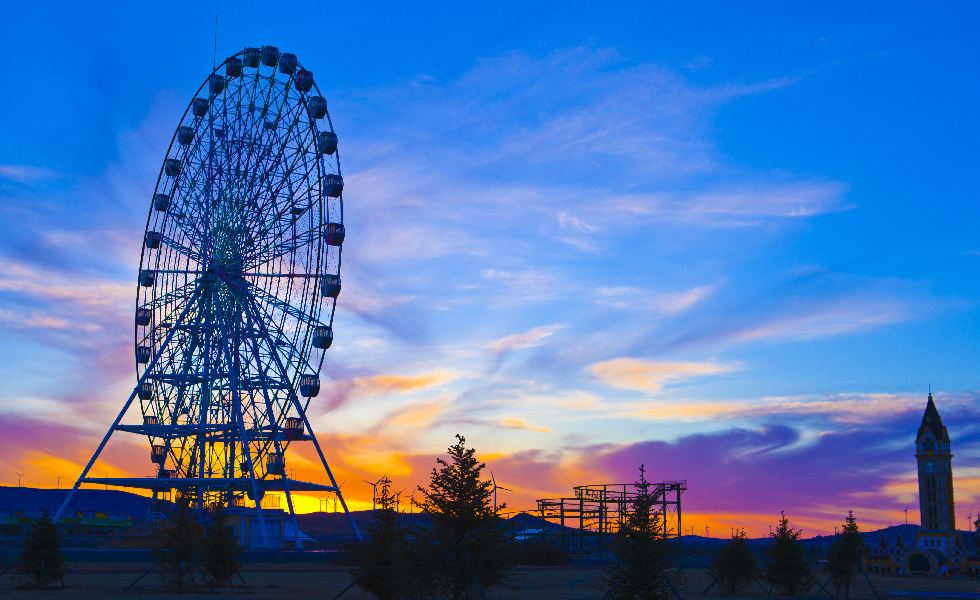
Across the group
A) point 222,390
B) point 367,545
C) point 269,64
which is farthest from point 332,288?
point 367,545

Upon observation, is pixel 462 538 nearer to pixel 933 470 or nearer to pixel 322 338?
pixel 322 338

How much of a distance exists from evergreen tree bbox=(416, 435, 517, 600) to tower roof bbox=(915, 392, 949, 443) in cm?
9356

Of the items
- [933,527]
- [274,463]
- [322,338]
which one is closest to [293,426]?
[274,463]

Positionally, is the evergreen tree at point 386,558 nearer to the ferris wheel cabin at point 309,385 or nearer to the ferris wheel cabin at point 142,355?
the ferris wheel cabin at point 309,385

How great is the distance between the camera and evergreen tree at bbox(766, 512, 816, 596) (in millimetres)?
46594

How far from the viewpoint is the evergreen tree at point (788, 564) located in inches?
1834

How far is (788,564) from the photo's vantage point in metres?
46.5

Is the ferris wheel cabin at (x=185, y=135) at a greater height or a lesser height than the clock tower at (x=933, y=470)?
greater

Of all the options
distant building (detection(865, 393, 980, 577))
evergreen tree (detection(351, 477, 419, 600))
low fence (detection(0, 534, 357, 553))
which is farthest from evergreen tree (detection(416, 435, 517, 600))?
distant building (detection(865, 393, 980, 577))

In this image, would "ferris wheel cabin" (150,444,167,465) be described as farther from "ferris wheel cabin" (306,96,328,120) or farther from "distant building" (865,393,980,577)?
"distant building" (865,393,980,577)

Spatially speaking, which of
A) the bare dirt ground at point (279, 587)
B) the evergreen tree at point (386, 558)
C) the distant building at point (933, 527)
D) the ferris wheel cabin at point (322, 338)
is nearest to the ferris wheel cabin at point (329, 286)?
the ferris wheel cabin at point (322, 338)

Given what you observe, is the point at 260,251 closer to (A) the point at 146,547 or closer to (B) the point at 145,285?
(B) the point at 145,285

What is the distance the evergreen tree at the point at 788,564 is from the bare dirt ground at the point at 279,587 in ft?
3.58

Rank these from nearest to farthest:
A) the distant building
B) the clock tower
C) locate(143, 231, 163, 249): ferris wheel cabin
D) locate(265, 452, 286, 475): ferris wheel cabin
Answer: locate(265, 452, 286, 475): ferris wheel cabin → locate(143, 231, 163, 249): ferris wheel cabin → the distant building → the clock tower
